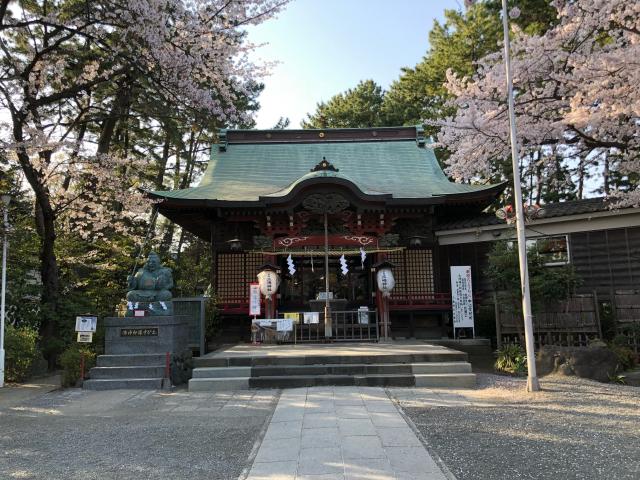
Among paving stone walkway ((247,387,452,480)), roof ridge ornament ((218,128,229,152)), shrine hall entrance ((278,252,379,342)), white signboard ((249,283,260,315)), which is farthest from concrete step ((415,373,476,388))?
roof ridge ornament ((218,128,229,152))

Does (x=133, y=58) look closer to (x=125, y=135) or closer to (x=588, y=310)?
(x=588, y=310)

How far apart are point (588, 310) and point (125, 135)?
19.6 m

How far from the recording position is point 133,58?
825 centimetres

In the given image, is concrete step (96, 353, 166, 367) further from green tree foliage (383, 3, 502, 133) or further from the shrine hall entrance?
green tree foliage (383, 3, 502, 133)

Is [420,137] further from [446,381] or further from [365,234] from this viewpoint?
[446,381]

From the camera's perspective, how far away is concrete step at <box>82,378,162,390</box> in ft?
27.1


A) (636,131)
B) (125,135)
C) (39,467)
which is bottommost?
(39,467)

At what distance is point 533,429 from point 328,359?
412 cm

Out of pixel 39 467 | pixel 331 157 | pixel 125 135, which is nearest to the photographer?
pixel 39 467

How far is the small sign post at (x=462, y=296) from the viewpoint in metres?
12.0

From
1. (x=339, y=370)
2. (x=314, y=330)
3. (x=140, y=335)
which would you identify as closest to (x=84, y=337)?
(x=140, y=335)

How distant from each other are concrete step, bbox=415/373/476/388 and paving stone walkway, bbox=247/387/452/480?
144 cm

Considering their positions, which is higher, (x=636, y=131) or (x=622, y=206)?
(x=636, y=131)

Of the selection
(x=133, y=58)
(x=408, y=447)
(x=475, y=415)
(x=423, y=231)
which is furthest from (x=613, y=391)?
(x=133, y=58)
